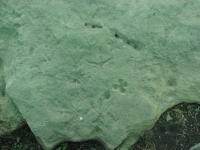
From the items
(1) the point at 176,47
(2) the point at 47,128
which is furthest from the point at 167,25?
(2) the point at 47,128

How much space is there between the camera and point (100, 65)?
2088mm

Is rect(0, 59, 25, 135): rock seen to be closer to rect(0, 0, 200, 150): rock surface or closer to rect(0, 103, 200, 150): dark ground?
rect(0, 0, 200, 150): rock surface

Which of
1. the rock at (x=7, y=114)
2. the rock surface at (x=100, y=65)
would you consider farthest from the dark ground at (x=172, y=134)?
the rock at (x=7, y=114)

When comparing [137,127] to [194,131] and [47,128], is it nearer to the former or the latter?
[194,131]

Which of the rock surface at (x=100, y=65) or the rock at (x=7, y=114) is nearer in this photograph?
the rock surface at (x=100, y=65)

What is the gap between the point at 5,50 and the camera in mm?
2199

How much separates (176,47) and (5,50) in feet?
4.40

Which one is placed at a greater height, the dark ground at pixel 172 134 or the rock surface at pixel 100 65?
the rock surface at pixel 100 65

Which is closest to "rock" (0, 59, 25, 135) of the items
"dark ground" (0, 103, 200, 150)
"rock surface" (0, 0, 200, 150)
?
"rock surface" (0, 0, 200, 150)

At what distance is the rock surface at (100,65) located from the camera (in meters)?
2.06

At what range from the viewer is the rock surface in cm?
206

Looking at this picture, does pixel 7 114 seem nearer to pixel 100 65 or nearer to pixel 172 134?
pixel 100 65

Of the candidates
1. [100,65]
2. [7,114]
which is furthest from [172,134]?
[7,114]

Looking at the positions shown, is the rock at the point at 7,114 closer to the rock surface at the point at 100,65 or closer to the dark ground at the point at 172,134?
the rock surface at the point at 100,65
